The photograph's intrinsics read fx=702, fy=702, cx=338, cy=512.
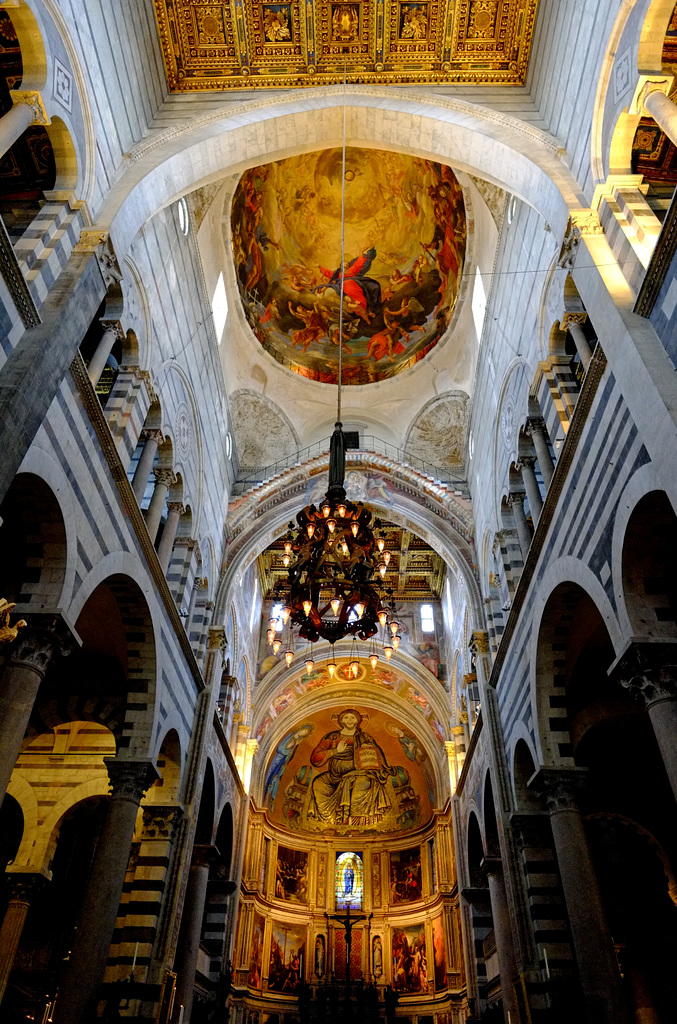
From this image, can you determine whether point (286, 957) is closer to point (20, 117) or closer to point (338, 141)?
point (338, 141)

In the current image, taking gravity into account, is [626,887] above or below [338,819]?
below

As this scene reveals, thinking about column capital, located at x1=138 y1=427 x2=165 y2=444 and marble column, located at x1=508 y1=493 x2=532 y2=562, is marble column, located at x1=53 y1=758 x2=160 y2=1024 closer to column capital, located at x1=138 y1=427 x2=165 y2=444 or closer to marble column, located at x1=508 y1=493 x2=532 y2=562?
column capital, located at x1=138 y1=427 x2=165 y2=444

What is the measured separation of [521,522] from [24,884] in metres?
11.1

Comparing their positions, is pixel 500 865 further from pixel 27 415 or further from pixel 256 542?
pixel 27 415

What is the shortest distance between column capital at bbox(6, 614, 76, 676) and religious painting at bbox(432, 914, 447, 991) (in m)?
19.5

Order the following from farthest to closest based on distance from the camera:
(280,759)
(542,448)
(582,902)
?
(280,759) < (542,448) < (582,902)

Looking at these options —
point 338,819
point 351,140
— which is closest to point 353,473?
point 351,140

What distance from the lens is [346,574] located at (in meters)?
10.6

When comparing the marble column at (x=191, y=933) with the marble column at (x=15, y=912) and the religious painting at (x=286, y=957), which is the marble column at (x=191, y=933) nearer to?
the marble column at (x=15, y=912)

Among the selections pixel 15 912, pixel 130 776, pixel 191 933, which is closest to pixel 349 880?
pixel 191 933

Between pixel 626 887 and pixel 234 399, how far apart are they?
1493 cm

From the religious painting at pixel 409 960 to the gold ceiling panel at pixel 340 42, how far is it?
2509 centimetres

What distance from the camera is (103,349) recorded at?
9.93 m

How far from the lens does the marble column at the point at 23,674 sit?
6.97 m
